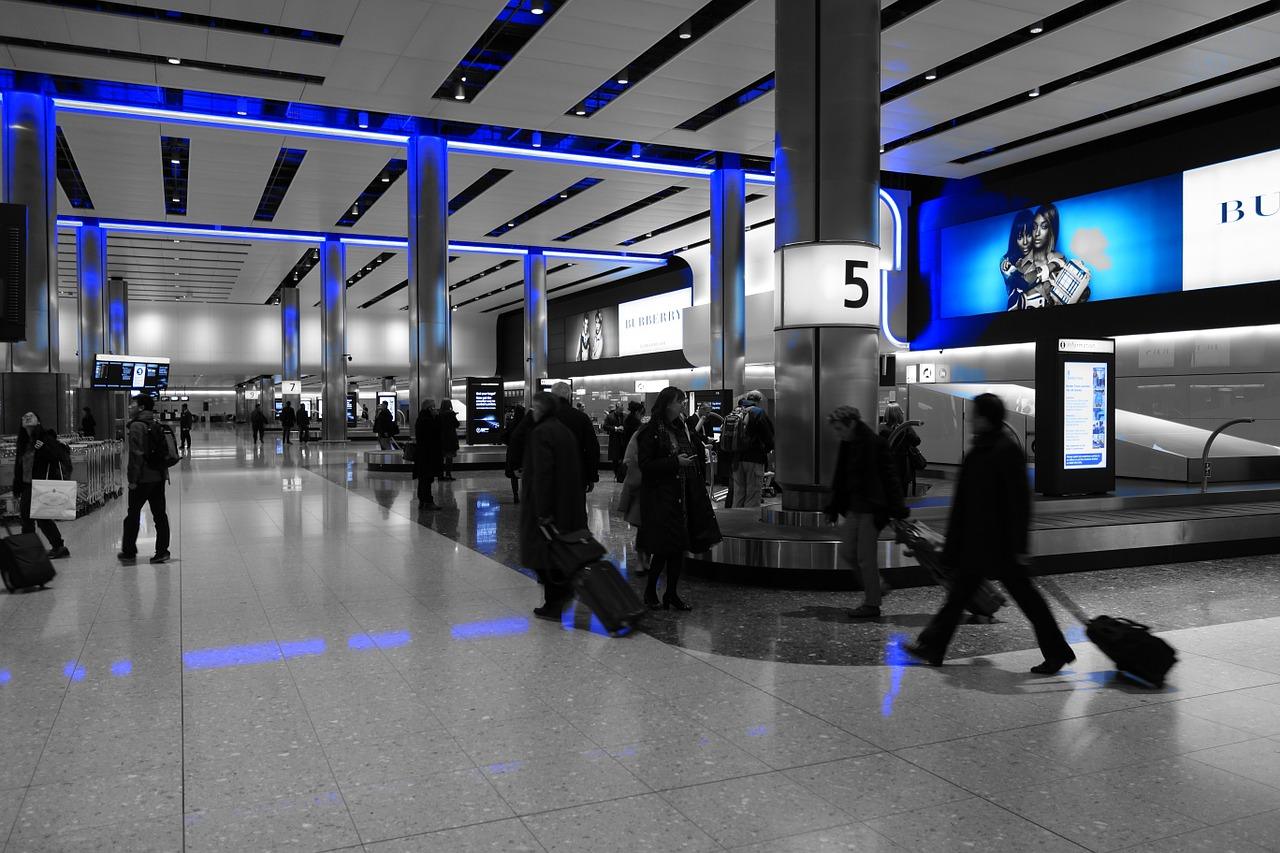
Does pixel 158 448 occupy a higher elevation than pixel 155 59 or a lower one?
lower

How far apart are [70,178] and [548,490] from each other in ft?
79.4

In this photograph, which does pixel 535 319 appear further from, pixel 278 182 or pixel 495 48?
pixel 495 48

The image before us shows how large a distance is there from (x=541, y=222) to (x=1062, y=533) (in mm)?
24723

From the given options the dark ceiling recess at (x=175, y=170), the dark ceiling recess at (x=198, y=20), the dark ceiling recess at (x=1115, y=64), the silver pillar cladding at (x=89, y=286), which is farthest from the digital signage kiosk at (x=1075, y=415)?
the silver pillar cladding at (x=89, y=286)

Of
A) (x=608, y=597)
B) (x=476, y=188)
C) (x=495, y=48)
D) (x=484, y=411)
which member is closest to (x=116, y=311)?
(x=476, y=188)

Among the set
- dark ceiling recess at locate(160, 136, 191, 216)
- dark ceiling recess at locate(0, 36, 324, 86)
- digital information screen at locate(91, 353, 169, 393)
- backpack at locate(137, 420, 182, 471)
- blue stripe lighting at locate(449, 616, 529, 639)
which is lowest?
blue stripe lighting at locate(449, 616, 529, 639)

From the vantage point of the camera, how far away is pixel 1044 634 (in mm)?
5086

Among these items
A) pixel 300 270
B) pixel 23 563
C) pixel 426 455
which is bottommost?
pixel 23 563

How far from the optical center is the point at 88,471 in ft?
43.7

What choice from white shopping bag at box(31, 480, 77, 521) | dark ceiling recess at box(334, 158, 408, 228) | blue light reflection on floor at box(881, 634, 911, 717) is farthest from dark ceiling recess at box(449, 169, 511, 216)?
blue light reflection on floor at box(881, 634, 911, 717)

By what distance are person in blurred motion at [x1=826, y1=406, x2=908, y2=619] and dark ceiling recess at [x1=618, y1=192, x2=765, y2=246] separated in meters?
21.2

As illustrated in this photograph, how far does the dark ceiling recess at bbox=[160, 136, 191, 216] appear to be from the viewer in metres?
21.1

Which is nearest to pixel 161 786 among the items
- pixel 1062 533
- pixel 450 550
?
pixel 450 550

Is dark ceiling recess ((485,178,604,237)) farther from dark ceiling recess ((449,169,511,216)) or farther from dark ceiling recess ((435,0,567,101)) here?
dark ceiling recess ((435,0,567,101))
